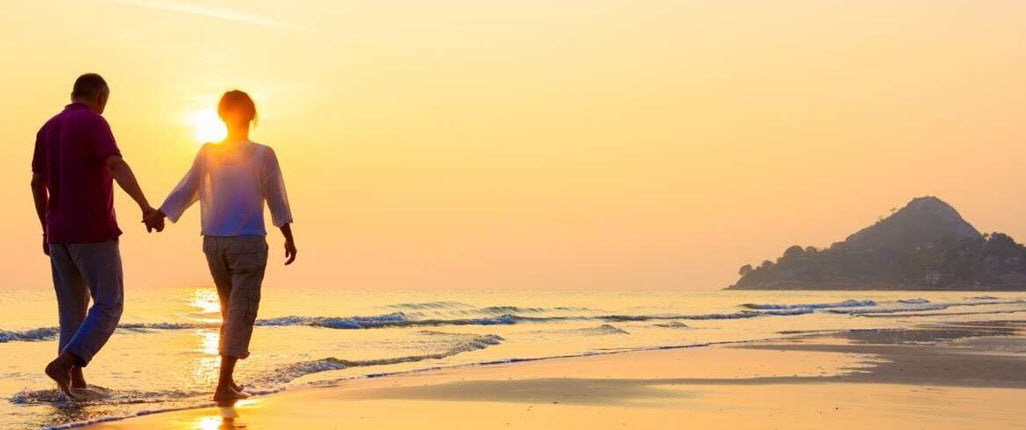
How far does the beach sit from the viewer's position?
7176 mm

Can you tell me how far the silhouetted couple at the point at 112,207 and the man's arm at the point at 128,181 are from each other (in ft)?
0.04

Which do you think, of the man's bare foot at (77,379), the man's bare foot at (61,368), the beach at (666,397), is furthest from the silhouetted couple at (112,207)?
the beach at (666,397)

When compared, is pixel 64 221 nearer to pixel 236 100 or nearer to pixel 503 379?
pixel 236 100

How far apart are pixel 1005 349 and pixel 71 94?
12.4 meters

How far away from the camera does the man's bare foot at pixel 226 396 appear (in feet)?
26.3

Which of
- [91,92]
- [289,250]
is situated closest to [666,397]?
[289,250]

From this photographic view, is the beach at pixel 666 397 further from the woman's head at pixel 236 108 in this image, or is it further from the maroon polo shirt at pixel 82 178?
the woman's head at pixel 236 108

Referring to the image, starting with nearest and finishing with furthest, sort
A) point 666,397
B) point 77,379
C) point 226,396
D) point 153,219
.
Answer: point 153,219 → point 226,396 → point 77,379 → point 666,397

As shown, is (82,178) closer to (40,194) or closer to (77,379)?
(40,194)

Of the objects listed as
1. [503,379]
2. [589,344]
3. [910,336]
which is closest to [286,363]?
[503,379]

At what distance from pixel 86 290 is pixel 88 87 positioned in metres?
1.37

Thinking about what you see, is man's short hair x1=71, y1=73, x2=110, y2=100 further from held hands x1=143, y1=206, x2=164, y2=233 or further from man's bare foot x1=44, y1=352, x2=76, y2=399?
man's bare foot x1=44, y1=352, x2=76, y2=399

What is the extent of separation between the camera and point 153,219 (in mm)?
7551

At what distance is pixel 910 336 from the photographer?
1995 centimetres
